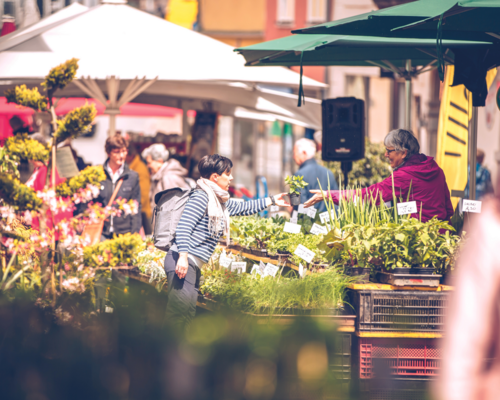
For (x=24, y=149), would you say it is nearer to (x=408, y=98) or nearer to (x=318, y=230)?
(x=318, y=230)

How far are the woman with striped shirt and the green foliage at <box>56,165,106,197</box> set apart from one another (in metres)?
0.66

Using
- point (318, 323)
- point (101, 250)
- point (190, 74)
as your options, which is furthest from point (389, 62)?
point (318, 323)

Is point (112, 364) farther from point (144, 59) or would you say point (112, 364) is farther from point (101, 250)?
point (144, 59)

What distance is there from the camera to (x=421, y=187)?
4945 mm

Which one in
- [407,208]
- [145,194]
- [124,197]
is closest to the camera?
[407,208]

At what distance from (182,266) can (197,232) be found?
0.92ft

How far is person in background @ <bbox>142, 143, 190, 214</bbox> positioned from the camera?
7570 millimetres

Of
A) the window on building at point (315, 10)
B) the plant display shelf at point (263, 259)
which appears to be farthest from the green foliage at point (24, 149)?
the window on building at point (315, 10)

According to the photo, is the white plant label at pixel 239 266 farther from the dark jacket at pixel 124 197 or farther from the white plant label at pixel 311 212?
the dark jacket at pixel 124 197

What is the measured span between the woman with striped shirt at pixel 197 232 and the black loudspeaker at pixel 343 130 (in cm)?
307

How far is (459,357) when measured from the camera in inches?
58.0

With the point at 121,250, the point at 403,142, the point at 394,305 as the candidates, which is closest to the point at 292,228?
the point at 403,142

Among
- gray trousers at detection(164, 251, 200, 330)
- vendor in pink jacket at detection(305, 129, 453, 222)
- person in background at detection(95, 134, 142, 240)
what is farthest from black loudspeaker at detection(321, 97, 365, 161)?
gray trousers at detection(164, 251, 200, 330)

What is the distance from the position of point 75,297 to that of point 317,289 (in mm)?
1660
